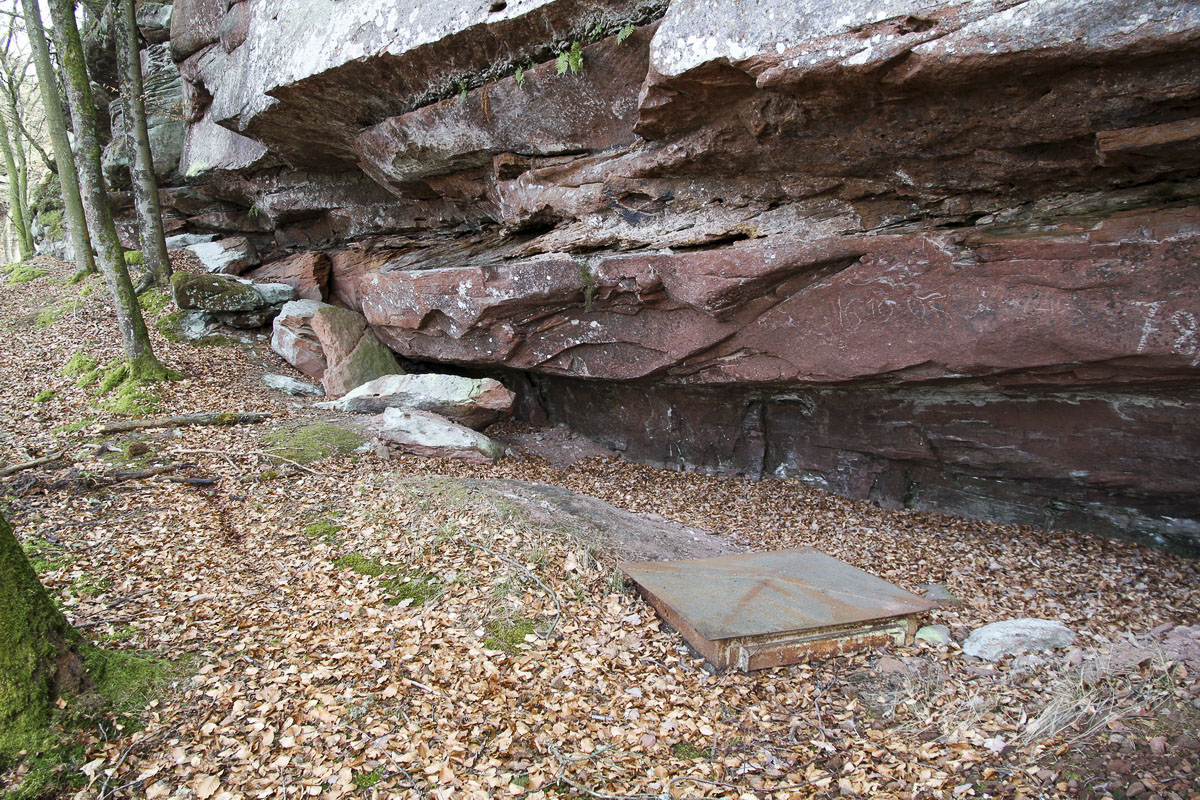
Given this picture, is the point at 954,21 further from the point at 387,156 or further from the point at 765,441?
the point at 387,156

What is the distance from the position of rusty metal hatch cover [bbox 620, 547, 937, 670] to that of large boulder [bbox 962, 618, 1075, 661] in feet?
1.53

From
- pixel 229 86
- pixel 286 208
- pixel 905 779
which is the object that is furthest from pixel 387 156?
pixel 905 779

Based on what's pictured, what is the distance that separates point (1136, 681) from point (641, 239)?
739 centimetres

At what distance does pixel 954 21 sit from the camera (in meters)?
5.93

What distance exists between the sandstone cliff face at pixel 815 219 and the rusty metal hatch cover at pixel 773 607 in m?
3.21

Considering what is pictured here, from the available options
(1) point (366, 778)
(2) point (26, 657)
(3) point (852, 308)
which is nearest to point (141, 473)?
(2) point (26, 657)

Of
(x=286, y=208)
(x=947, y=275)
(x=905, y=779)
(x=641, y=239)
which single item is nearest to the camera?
(x=905, y=779)

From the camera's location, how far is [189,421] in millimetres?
9352

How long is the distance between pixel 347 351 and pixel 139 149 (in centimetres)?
754

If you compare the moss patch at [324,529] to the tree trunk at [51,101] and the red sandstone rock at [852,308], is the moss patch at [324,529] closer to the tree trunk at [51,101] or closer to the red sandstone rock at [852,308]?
the red sandstone rock at [852,308]

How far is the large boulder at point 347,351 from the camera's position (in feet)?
41.6

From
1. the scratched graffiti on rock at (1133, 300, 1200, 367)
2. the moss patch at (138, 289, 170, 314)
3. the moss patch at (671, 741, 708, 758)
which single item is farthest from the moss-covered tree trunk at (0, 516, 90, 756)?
the moss patch at (138, 289, 170, 314)

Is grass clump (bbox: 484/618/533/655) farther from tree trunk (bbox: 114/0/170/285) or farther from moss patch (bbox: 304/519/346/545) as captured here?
tree trunk (bbox: 114/0/170/285)

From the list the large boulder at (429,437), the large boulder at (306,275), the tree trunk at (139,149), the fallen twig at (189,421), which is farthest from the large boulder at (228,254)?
the large boulder at (429,437)
